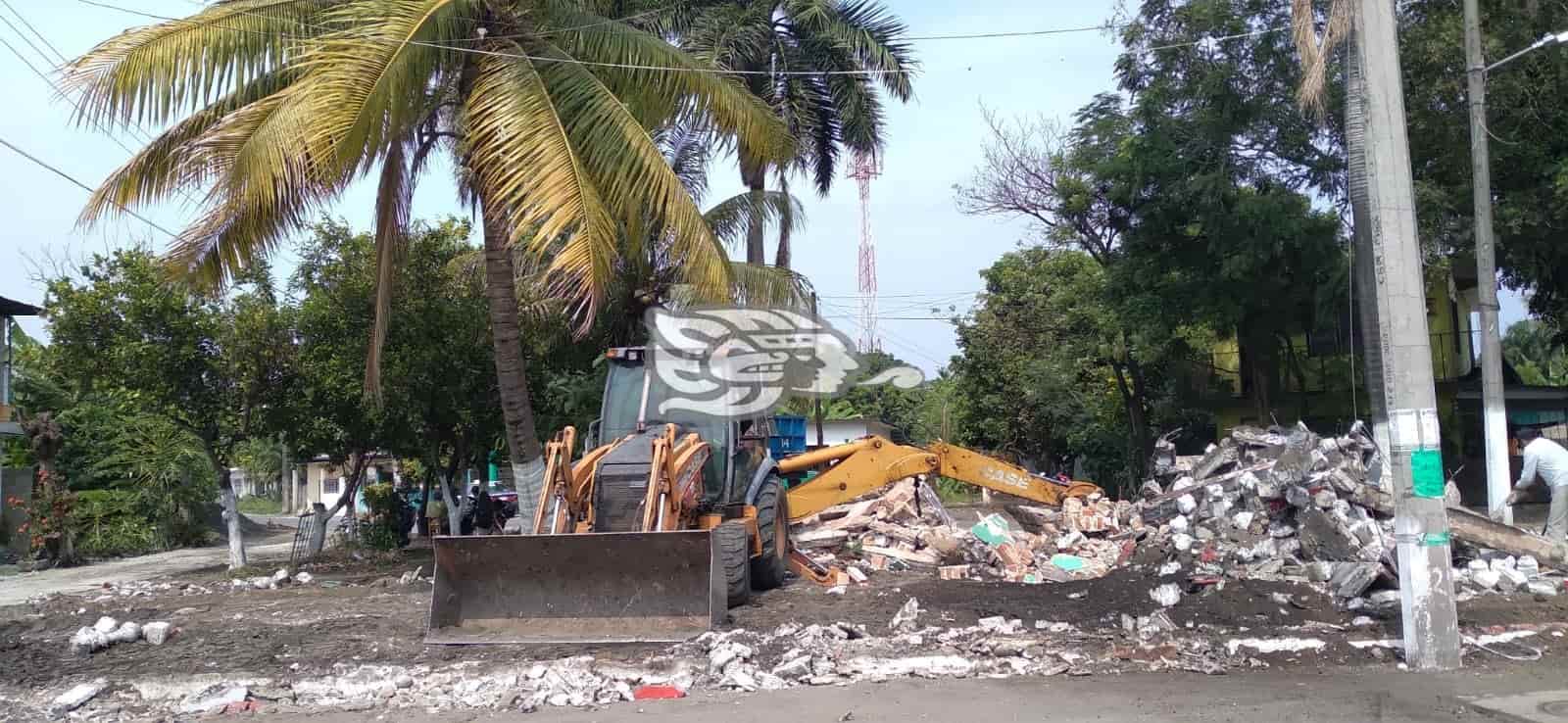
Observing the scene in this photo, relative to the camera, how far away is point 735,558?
10.7 m

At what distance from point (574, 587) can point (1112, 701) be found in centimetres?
460

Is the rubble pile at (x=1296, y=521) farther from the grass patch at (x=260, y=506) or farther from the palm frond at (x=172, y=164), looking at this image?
the grass patch at (x=260, y=506)

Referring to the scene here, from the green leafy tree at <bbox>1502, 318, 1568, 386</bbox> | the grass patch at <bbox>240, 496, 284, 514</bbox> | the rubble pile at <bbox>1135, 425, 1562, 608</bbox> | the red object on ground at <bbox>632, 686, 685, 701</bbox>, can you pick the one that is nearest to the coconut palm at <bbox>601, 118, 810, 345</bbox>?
the rubble pile at <bbox>1135, 425, 1562, 608</bbox>

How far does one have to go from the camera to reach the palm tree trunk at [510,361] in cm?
1344

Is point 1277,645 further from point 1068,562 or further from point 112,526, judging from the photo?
point 112,526

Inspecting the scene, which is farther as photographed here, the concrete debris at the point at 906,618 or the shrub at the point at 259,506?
the shrub at the point at 259,506

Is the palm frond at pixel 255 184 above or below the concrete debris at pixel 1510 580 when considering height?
above

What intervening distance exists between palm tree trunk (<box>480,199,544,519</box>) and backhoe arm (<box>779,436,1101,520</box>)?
3162 mm

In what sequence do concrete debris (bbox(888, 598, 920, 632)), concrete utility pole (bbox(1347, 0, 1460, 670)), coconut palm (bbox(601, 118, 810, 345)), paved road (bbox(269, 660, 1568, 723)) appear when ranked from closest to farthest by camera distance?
paved road (bbox(269, 660, 1568, 723)) < concrete utility pole (bbox(1347, 0, 1460, 670)) < concrete debris (bbox(888, 598, 920, 632)) < coconut palm (bbox(601, 118, 810, 345))

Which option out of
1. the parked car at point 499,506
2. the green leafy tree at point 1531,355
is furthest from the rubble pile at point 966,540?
the green leafy tree at point 1531,355

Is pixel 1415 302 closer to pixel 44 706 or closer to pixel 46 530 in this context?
pixel 44 706

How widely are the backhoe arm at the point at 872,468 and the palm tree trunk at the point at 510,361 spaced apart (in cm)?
316

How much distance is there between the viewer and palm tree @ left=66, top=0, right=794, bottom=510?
11.1 meters

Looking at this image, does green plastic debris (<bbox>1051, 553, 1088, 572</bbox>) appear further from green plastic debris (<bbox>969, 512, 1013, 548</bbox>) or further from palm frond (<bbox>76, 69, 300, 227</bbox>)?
palm frond (<bbox>76, 69, 300, 227</bbox>)
